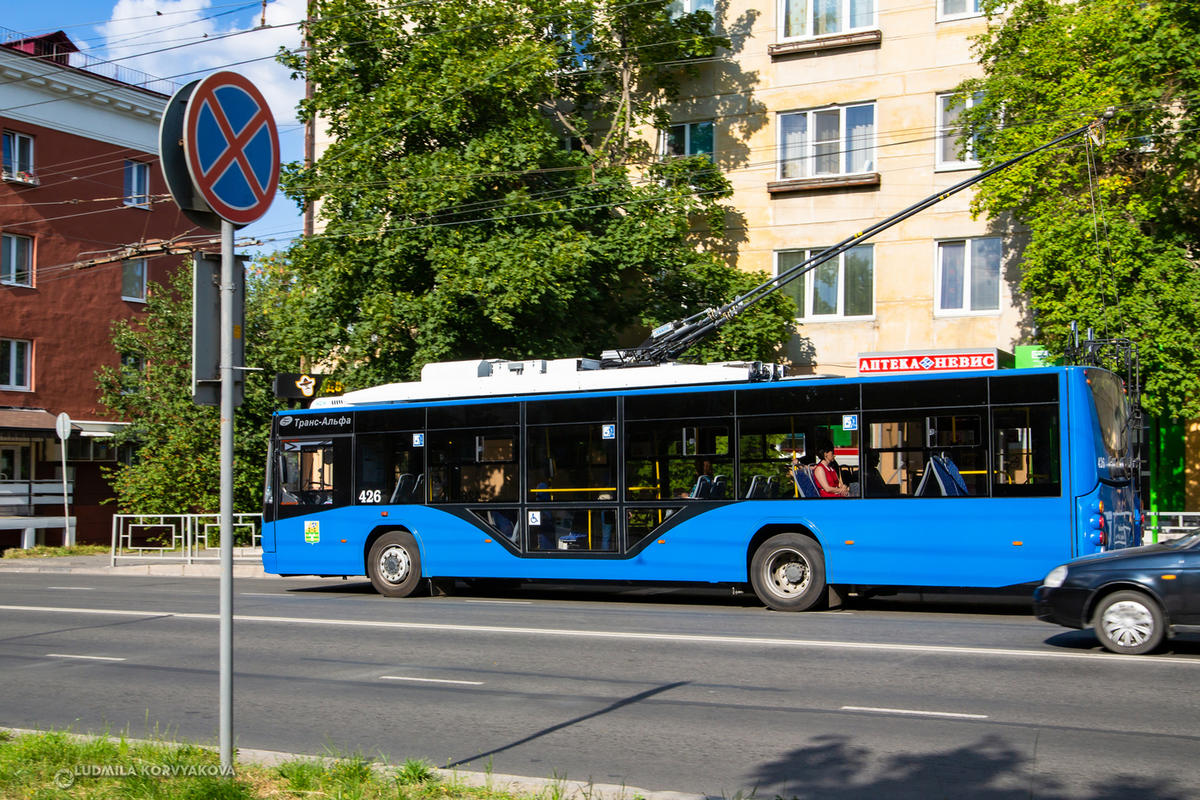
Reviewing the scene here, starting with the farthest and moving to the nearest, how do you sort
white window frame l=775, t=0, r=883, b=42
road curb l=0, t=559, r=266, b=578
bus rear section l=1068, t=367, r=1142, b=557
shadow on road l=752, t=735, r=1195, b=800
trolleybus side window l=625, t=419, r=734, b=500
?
1. white window frame l=775, t=0, r=883, b=42
2. road curb l=0, t=559, r=266, b=578
3. trolleybus side window l=625, t=419, r=734, b=500
4. bus rear section l=1068, t=367, r=1142, b=557
5. shadow on road l=752, t=735, r=1195, b=800

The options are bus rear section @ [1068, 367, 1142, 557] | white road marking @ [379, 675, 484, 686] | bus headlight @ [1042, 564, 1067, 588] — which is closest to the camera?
white road marking @ [379, 675, 484, 686]

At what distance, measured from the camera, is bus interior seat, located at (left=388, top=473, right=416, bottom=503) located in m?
17.6

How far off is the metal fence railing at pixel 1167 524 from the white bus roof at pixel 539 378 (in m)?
8.76

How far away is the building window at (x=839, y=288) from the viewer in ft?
87.1

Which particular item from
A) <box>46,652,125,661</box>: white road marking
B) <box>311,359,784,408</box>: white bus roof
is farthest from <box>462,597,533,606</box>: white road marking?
<box>46,652,125,661</box>: white road marking

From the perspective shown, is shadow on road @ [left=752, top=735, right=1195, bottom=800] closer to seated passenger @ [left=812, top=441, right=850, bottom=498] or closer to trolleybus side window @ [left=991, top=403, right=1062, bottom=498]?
trolleybus side window @ [left=991, top=403, right=1062, bottom=498]

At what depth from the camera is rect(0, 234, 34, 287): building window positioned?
37.2 m

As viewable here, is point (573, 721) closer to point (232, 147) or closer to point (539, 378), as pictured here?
point (232, 147)

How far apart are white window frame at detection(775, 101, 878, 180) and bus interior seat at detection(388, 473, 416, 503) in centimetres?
1347

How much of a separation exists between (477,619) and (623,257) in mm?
11519

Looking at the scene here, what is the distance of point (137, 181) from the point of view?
42031 mm

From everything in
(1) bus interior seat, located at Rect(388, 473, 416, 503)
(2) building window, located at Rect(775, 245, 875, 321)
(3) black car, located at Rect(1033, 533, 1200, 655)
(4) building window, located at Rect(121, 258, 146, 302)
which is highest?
(4) building window, located at Rect(121, 258, 146, 302)

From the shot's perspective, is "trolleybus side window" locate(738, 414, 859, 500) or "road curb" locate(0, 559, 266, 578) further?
"road curb" locate(0, 559, 266, 578)

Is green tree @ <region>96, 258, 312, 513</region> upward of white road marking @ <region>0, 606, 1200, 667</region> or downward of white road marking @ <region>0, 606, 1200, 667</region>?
upward
